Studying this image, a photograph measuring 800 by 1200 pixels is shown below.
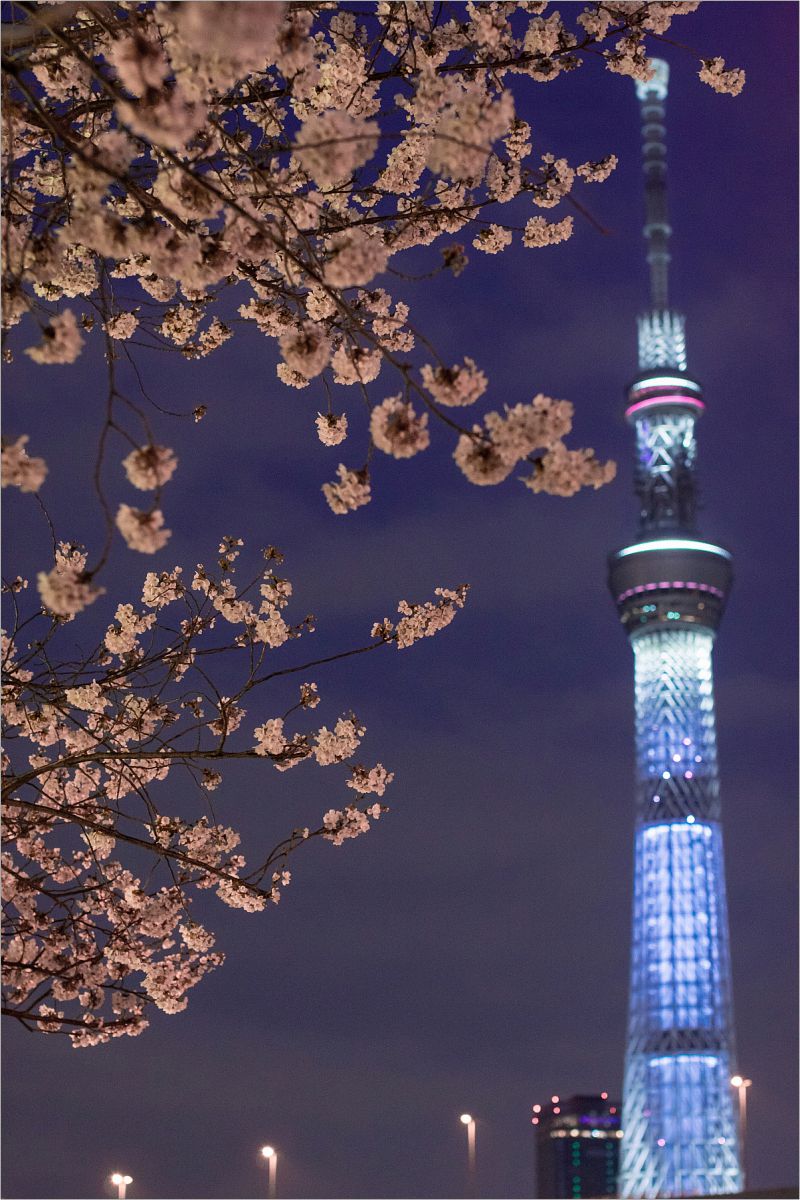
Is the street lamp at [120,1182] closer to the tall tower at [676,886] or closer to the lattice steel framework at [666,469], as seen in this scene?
the tall tower at [676,886]

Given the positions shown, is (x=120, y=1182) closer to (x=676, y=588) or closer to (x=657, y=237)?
(x=676, y=588)

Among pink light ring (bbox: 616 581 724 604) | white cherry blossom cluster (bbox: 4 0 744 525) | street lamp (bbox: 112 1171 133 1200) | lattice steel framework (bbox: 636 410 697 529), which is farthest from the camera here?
lattice steel framework (bbox: 636 410 697 529)

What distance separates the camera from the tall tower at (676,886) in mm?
60625

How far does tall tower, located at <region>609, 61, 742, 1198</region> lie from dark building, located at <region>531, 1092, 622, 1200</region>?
68413mm

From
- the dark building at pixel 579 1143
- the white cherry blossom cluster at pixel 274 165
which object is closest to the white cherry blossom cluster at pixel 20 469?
the white cherry blossom cluster at pixel 274 165

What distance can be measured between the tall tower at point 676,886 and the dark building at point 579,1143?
68413mm

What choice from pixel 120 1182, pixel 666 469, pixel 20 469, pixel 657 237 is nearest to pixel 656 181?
pixel 657 237

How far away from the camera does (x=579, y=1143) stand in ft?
429

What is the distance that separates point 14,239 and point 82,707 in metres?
2.32

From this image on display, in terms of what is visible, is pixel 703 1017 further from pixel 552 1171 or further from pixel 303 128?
pixel 552 1171

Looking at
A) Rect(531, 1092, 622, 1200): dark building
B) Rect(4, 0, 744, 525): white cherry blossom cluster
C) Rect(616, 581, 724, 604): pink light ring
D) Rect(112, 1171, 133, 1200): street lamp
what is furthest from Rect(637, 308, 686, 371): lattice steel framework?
Rect(531, 1092, 622, 1200): dark building

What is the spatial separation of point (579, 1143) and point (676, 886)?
7609cm

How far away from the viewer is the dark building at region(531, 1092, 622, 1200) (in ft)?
422

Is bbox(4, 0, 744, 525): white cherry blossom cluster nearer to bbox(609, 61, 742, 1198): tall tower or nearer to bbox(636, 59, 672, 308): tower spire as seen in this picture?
bbox(609, 61, 742, 1198): tall tower
